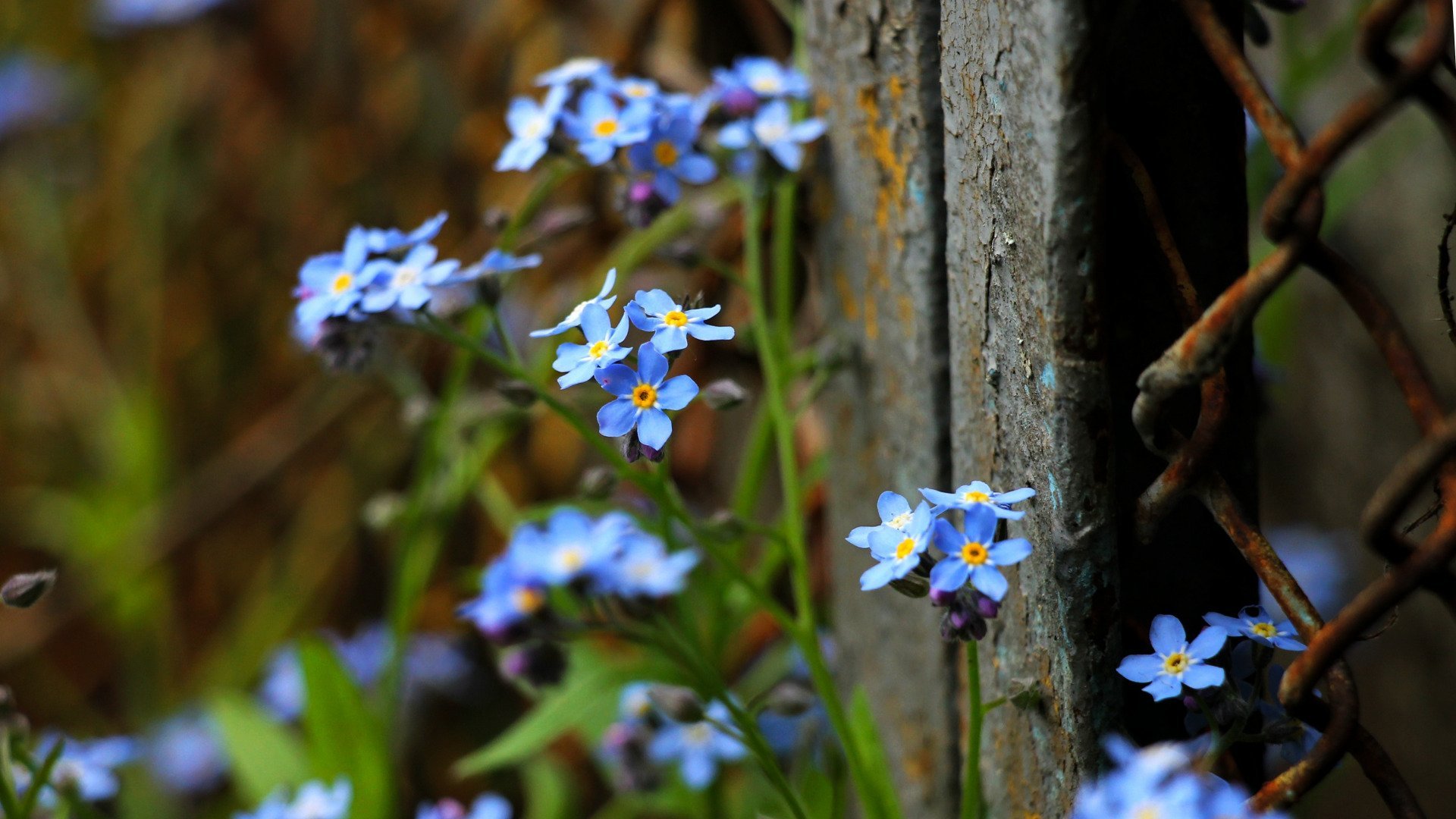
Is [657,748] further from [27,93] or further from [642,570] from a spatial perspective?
[27,93]

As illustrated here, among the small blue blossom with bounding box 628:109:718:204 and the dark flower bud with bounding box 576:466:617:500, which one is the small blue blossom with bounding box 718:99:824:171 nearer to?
the small blue blossom with bounding box 628:109:718:204

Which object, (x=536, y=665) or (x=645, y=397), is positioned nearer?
(x=645, y=397)

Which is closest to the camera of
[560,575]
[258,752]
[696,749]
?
[560,575]

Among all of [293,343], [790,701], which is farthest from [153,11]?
[790,701]

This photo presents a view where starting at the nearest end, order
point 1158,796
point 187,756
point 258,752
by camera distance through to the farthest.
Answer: point 1158,796
point 258,752
point 187,756

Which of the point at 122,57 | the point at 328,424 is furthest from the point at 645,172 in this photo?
the point at 122,57
